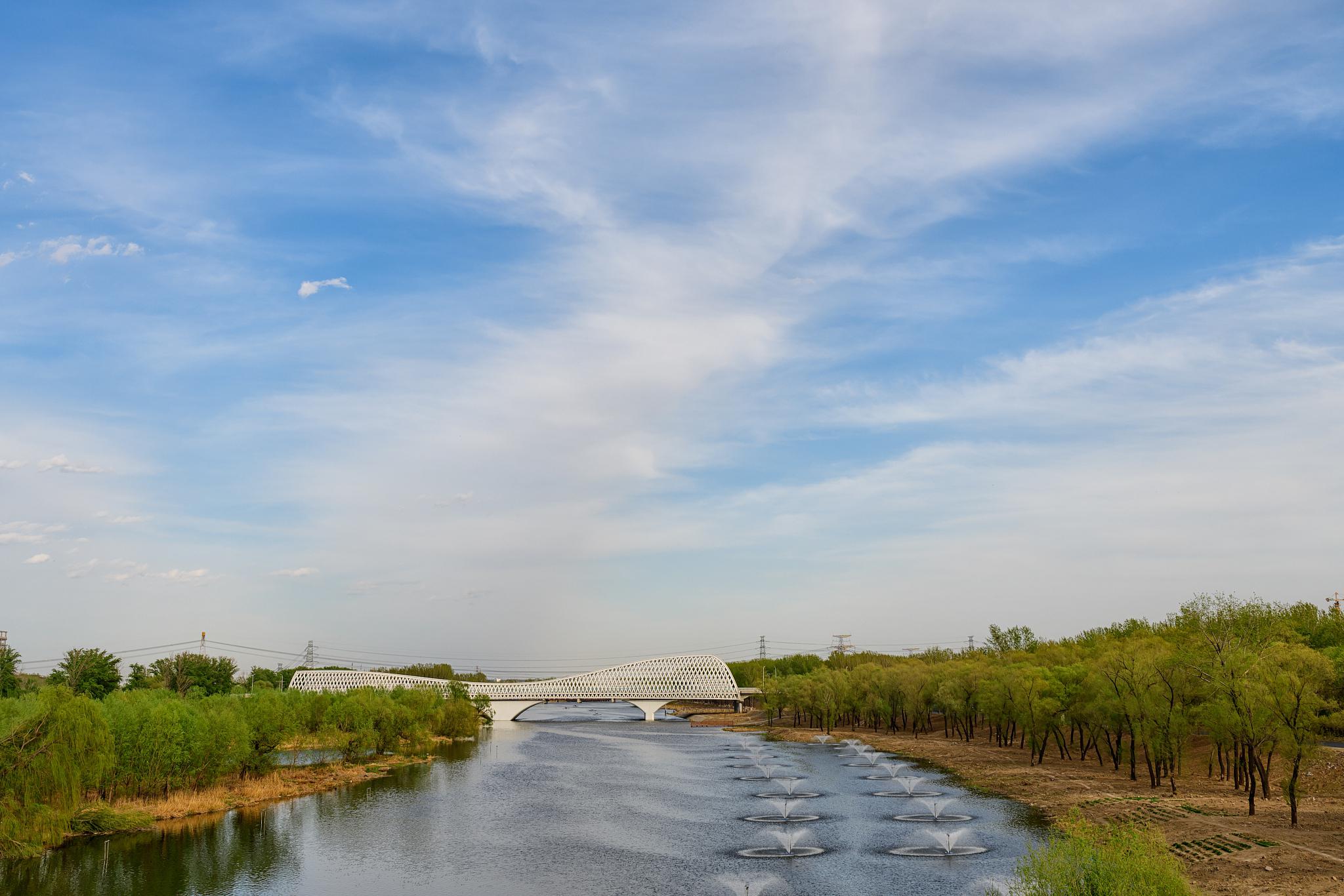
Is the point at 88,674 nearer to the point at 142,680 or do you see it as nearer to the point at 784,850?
the point at 142,680

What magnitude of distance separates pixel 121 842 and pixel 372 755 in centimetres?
4634

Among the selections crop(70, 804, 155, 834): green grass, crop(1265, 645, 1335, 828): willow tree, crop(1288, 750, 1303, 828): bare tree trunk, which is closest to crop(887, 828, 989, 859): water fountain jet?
crop(1288, 750, 1303, 828): bare tree trunk

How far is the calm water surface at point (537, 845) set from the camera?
131 feet

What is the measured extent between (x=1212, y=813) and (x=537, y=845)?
119ft

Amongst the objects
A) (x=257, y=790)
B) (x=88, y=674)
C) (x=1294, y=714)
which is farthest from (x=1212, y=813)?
(x=88, y=674)

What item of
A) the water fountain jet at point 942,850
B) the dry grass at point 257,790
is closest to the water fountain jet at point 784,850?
the water fountain jet at point 942,850

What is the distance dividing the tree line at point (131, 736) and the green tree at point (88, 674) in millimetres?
121

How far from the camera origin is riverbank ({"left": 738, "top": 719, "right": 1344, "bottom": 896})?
35.9m

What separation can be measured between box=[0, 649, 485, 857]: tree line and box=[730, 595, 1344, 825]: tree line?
58237 mm

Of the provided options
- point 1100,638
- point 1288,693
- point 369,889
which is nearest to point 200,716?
point 369,889

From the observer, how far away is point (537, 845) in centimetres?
4972

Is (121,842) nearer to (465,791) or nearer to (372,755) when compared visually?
(465,791)

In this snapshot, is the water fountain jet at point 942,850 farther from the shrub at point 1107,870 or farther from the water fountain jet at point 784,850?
the shrub at point 1107,870

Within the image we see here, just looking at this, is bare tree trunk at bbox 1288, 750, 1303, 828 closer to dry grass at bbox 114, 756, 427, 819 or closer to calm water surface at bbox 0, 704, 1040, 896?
calm water surface at bbox 0, 704, 1040, 896
